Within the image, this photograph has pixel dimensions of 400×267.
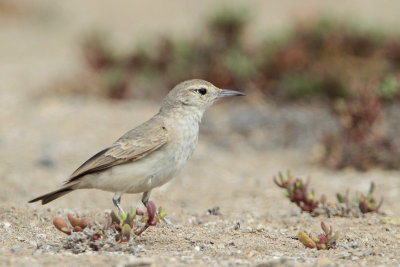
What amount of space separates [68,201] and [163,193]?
121 cm

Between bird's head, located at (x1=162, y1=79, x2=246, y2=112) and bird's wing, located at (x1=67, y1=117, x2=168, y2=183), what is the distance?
0.50m

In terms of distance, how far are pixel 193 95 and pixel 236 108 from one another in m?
5.10

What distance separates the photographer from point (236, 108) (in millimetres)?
11312

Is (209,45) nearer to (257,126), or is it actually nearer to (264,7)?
(257,126)

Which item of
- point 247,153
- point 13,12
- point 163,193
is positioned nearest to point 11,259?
point 163,193

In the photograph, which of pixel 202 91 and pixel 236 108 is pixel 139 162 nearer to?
pixel 202 91

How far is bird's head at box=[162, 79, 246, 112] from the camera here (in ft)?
20.3

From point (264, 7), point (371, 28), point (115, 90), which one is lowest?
point (115, 90)

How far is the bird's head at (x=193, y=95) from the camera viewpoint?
20.3ft

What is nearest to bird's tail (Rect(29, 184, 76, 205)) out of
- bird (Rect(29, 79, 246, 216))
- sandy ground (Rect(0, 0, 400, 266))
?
bird (Rect(29, 79, 246, 216))

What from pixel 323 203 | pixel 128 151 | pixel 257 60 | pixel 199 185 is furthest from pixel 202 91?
pixel 257 60

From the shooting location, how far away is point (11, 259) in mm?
4043

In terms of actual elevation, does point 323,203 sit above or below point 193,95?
below

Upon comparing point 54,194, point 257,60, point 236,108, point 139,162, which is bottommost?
point 54,194
